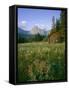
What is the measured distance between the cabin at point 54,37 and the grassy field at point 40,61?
0.15ft

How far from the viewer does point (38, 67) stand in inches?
150

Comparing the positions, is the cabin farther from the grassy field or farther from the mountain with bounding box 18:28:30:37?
the mountain with bounding box 18:28:30:37

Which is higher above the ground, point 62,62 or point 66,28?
point 66,28

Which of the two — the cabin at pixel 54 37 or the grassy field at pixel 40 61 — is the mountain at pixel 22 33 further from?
the cabin at pixel 54 37

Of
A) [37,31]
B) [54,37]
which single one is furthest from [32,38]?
[54,37]

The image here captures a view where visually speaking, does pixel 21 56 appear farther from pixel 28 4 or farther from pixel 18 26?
pixel 28 4

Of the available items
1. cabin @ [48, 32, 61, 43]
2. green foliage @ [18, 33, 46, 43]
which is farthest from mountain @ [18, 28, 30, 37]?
cabin @ [48, 32, 61, 43]

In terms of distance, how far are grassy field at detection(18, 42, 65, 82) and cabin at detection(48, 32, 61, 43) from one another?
46 mm

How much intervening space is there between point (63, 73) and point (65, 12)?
694 millimetres

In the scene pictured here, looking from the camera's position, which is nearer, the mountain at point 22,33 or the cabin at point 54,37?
the mountain at point 22,33

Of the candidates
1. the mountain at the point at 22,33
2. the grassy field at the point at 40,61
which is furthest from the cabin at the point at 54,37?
the mountain at the point at 22,33

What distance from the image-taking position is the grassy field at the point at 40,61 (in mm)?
3709

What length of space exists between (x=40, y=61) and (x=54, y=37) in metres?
0.32

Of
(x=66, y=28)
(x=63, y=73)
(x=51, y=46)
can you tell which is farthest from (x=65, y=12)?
(x=63, y=73)
